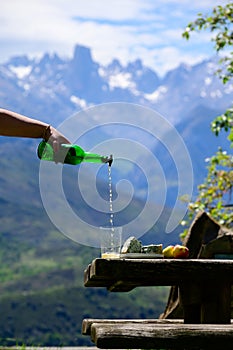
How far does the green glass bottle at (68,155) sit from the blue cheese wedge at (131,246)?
1051 millimetres

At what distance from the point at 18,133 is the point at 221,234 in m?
8.10

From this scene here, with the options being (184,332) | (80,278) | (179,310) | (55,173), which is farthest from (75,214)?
(80,278)

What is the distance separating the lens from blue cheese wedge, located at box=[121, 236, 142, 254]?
5.13 m

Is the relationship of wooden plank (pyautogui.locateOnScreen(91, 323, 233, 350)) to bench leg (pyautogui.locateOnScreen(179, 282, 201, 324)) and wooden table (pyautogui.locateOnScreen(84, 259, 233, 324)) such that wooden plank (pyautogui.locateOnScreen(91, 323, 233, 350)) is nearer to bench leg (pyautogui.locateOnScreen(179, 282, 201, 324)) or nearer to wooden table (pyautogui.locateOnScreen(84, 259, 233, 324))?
wooden table (pyautogui.locateOnScreen(84, 259, 233, 324))

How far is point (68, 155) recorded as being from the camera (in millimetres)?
3896

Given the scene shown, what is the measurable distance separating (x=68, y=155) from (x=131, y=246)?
1.39m

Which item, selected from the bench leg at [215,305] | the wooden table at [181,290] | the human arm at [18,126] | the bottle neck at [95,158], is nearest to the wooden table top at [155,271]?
the wooden table at [181,290]

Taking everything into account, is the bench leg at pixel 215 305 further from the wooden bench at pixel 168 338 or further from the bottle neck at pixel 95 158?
the bottle neck at pixel 95 158

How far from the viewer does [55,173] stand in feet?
13.7

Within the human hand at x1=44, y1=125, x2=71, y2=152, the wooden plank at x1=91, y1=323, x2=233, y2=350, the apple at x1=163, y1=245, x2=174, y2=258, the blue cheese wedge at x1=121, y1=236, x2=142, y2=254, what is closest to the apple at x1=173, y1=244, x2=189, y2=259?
the apple at x1=163, y1=245, x2=174, y2=258

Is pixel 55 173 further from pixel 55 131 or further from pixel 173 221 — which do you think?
pixel 173 221

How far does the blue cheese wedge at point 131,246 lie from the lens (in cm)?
513

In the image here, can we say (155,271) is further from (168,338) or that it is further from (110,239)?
(168,338)

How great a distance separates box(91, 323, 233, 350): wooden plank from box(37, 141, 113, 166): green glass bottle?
1.02 m
